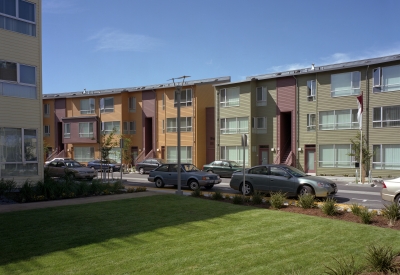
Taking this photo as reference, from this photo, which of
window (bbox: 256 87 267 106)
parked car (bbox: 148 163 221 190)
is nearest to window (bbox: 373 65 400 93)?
window (bbox: 256 87 267 106)

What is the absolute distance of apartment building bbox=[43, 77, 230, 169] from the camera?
41.9 m

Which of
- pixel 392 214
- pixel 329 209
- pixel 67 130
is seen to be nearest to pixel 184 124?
pixel 67 130

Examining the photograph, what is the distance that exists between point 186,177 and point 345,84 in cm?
1811

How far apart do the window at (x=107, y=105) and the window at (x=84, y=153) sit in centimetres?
532

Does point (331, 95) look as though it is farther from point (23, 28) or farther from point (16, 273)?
point (16, 273)

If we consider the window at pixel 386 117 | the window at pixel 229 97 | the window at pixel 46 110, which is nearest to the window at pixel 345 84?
the window at pixel 386 117

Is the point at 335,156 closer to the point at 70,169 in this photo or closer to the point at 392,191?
the point at 392,191

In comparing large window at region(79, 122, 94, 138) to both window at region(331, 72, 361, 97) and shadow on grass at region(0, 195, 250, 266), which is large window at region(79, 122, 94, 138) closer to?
window at region(331, 72, 361, 97)

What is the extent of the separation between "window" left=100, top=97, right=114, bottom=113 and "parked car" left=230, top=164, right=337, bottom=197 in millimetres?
33717

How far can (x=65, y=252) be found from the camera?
23.4ft

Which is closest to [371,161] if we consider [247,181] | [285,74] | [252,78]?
[285,74]

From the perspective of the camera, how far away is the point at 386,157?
1139 inches

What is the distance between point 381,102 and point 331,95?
4.08 m

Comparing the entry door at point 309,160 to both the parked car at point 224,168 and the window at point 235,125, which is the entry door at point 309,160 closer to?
the window at point 235,125
